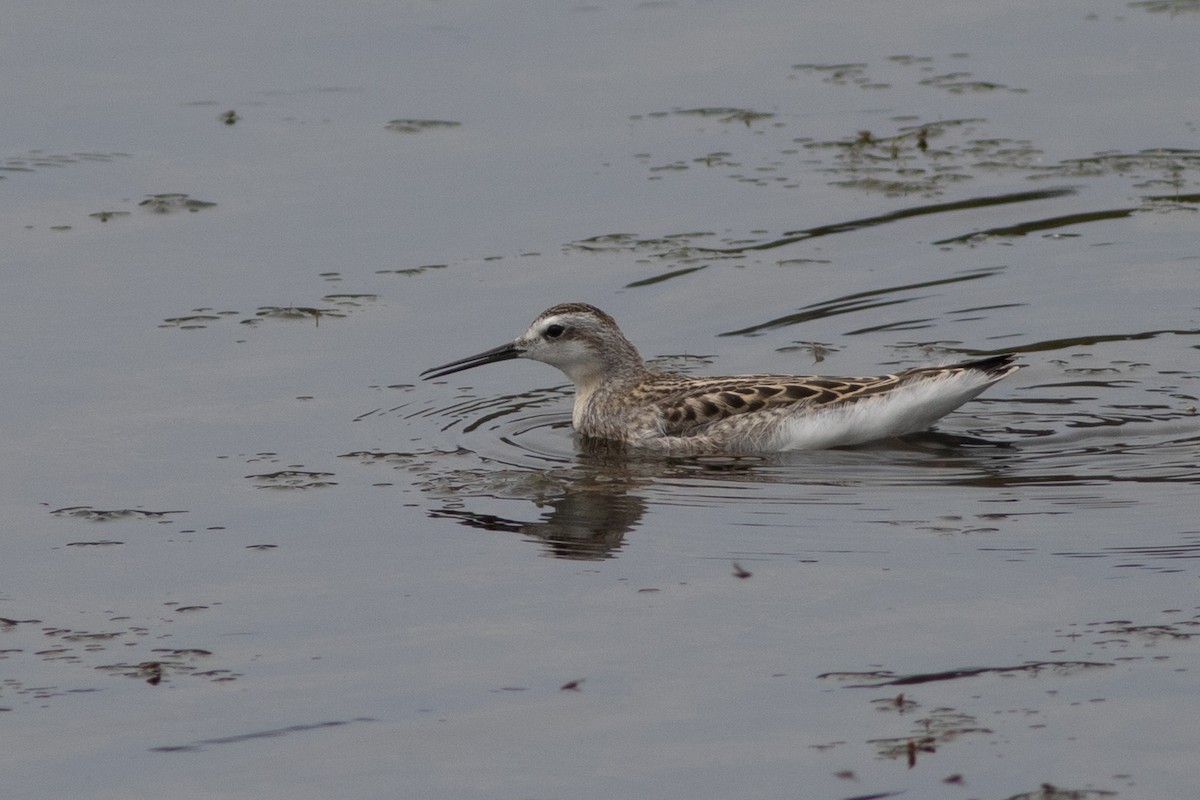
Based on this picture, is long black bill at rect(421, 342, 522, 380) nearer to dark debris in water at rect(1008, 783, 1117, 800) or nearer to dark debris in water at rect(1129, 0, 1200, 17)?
dark debris in water at rect(1008, 783, 1117, 800)

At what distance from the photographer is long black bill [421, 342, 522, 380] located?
42.3 feet

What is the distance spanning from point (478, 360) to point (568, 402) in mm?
1053

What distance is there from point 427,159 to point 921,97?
187 inches

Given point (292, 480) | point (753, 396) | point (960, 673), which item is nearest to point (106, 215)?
point (292, 480)

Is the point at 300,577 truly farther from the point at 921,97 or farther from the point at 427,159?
the point at 921,97

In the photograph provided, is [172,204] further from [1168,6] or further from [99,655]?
[1168,6]

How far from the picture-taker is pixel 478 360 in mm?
12945

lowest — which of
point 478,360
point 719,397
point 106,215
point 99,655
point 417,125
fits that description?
point 99,655

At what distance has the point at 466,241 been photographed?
15.7m

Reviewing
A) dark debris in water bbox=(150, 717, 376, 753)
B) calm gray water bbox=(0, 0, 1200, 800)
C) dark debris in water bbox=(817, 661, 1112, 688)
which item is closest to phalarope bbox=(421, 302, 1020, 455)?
calm gray water bbox=(0, 0, 1200, 800)

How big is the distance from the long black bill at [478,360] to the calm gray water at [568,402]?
26 cm

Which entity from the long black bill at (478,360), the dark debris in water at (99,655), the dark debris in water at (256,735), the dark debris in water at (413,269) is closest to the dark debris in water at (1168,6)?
the dark debris in water at (413,269)

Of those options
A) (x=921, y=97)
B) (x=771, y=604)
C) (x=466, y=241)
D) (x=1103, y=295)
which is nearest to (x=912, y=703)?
(x=771, y=604)

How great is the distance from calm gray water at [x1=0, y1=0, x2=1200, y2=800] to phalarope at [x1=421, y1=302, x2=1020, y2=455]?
231 mm
